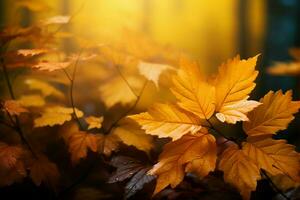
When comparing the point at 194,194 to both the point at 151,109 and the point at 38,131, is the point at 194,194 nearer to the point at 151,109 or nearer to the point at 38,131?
the point at 151,109

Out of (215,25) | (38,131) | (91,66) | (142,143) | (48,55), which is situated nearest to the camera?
(142,143)

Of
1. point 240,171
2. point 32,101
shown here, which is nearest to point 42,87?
point 32,101

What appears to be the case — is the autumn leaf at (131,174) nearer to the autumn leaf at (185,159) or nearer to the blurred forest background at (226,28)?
the autumn leaf at (185,159)

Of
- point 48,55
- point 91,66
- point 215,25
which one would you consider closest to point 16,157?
point 48,55

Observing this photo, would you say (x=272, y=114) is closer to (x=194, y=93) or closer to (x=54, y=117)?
(x=194, y=93)

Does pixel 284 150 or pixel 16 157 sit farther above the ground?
pixel 284 150

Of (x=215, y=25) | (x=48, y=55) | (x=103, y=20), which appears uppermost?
(x=103, y=20)
